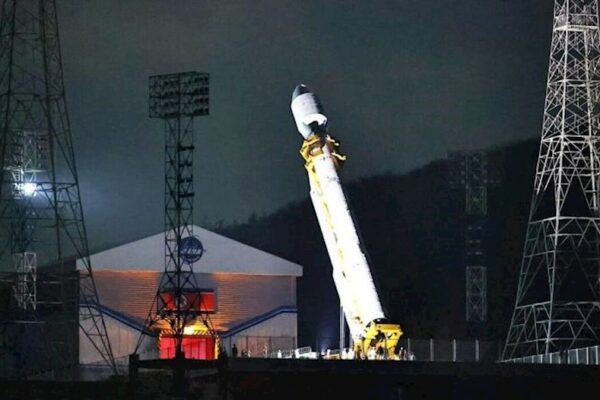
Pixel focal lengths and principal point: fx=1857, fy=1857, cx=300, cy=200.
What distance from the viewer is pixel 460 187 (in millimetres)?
100625

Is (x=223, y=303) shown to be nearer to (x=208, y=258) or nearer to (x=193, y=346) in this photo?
(x=208, y=258)

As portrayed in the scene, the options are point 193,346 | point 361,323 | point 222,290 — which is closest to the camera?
point 361,323

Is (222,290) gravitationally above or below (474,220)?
below

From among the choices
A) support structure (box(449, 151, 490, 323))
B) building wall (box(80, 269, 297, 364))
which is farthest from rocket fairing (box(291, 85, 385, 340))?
support structure (box(449, 151, 490, 323))

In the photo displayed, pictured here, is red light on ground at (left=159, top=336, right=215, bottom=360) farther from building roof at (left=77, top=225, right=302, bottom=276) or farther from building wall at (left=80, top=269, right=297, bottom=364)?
building roof at (left=77, top=225, right=302, bottom=276)

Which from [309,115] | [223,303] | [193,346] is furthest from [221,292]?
[309,115]

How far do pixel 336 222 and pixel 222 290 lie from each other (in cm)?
1733

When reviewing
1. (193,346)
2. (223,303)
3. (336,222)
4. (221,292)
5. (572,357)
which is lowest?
(572,357)

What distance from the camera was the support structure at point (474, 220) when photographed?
305 ft

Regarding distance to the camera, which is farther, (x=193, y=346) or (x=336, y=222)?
(x=193, y=346)

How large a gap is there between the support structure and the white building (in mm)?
11048

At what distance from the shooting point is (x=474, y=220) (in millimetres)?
100688

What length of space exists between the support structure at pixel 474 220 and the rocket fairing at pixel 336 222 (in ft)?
74.6

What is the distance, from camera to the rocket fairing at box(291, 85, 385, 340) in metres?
66.1
